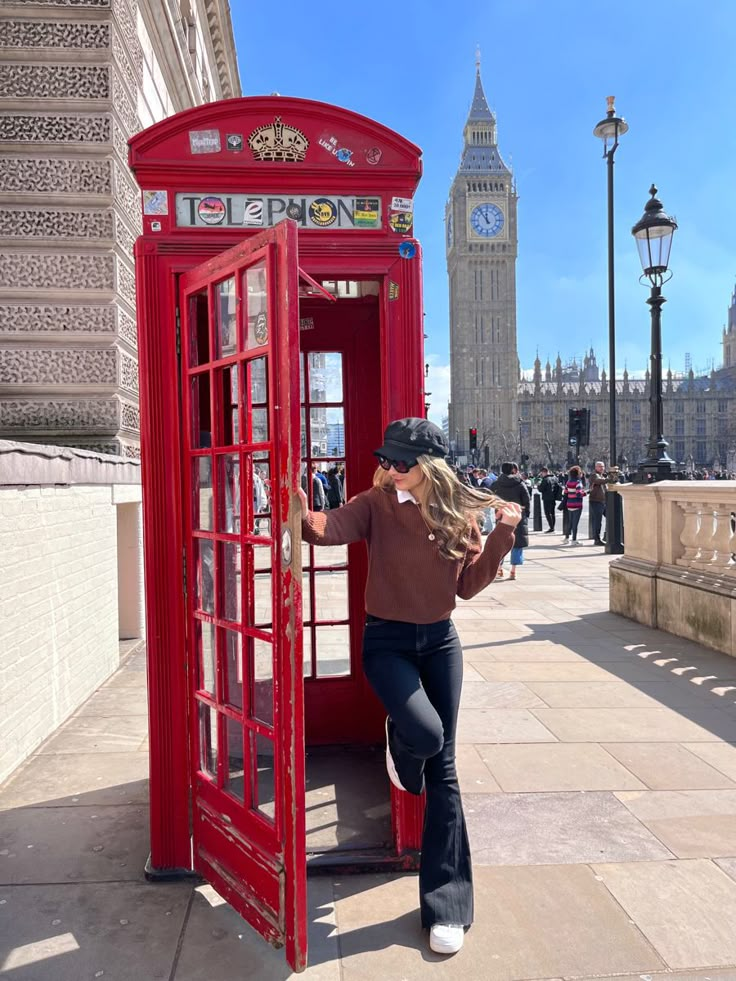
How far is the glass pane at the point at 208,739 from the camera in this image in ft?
10.2

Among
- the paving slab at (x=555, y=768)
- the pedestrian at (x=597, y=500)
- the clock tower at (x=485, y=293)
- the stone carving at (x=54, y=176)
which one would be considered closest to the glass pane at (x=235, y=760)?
the paving slab at (x=555, y=768)

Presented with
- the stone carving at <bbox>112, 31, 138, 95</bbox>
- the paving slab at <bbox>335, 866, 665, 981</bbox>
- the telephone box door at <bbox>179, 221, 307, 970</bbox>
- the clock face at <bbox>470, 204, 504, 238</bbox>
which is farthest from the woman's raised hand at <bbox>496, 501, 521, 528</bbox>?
the clock face at <bbox>470, 204, 504, 238</bbox>

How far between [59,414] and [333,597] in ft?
11.9

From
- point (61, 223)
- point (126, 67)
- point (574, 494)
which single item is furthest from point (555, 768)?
point (574, 494)

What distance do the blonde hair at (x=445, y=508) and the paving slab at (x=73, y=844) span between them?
74.0 inches

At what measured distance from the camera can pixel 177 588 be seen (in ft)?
10.4

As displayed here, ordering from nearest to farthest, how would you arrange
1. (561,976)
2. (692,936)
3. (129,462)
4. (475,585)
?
(561,976)
(692,936)
(475,585)
(129,462)

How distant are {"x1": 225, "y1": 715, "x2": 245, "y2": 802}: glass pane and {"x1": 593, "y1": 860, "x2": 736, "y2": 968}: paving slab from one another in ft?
4.86

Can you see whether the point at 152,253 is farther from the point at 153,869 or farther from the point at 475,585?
the point at 153,869

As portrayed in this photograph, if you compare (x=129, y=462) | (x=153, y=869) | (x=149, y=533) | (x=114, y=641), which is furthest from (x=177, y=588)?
(x=129, y=462)

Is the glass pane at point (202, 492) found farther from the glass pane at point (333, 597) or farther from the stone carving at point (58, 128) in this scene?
the stone carving at point (58, 128)

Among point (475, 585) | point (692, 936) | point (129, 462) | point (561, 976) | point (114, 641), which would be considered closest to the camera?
point (561, 976)

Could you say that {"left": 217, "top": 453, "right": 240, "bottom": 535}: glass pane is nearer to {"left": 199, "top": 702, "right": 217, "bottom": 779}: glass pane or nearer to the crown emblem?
{"left": 199, "top": 702, "right": 217, "bottom": 779}: glass pane

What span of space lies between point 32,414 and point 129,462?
0.90 meters
